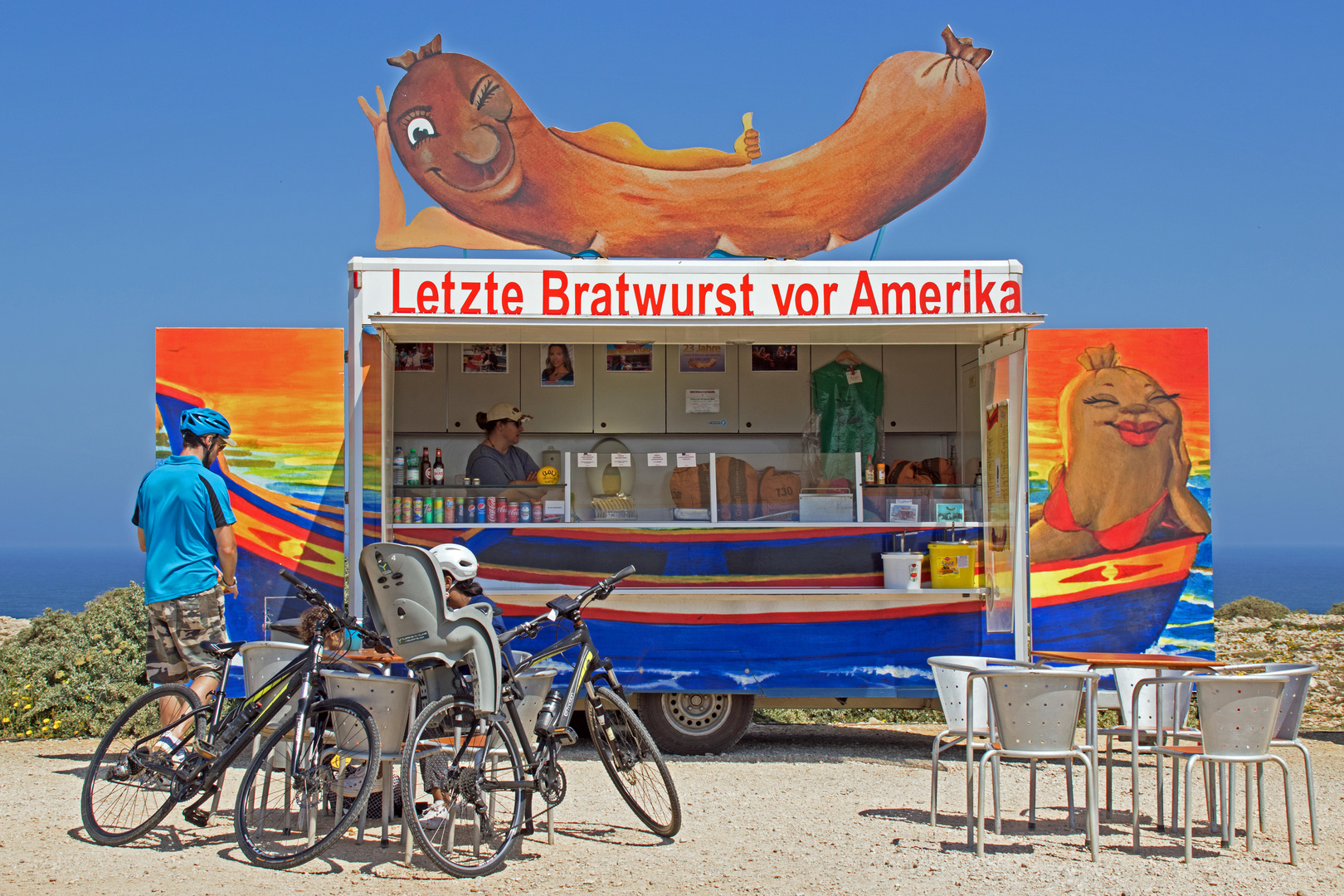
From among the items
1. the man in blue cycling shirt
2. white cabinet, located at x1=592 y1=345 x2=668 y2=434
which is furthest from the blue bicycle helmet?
white cabinet, located at x1=592 y1=345 x2=668 y2=434

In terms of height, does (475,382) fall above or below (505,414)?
above

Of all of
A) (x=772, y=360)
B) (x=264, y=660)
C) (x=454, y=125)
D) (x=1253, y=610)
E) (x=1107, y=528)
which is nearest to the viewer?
(x=264, y=660)

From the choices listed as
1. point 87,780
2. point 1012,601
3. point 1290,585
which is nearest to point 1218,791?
Answer: point 1012,601

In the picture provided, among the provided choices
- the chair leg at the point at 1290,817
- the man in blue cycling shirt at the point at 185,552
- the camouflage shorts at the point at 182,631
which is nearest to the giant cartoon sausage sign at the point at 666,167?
the man in blue cycling shirt at the point at 185,552

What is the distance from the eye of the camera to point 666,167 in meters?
7.82

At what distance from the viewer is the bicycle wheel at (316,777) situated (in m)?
4.22

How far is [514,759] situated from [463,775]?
7.8 inches

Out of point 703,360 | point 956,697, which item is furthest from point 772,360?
point 956,697

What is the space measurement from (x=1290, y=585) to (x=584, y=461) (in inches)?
2765

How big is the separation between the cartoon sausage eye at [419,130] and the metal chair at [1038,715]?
501 centimetres

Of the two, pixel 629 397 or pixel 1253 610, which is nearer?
pixel 629 397

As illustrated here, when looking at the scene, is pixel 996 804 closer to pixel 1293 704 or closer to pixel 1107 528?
pixel 1293 704

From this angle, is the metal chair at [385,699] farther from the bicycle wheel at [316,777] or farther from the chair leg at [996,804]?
the chair leg at [996,804]

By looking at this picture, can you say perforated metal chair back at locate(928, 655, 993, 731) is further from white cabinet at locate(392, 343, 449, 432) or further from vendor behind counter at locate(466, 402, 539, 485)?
white cabinet at locate(392, 343, 449, 432)
